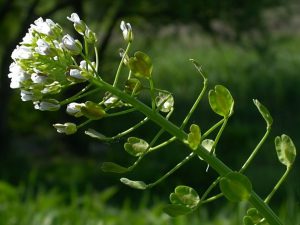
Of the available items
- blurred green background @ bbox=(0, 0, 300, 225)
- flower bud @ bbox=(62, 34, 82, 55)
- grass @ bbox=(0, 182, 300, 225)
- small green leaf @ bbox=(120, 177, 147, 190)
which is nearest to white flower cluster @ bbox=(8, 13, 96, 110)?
flower bud @ bbox=(62, 34, 82, 55)

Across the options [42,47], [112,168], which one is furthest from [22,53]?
[112,168]

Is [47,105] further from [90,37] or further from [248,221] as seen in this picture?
[248,221]

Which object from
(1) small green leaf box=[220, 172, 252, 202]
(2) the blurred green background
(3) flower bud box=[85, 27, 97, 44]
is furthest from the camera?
(2) the blurred green background

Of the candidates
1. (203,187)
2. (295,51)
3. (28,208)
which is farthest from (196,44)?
(28,208)

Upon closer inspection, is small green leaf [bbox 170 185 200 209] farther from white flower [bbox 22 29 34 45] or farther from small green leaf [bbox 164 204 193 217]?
white flower [bbox 22 29 34 45]

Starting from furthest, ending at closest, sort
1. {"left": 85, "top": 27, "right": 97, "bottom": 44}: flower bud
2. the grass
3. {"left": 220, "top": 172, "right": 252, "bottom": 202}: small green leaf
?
the grass → {"left": 85, "top": 27, "right": 97, "bottom": 44}: flower bud → {"left": 220, "top": 172, "right": 252, "bottom": 202}: small green leaf

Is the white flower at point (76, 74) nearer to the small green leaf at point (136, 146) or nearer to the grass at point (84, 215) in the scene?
the small green leaf at point (136, 146)

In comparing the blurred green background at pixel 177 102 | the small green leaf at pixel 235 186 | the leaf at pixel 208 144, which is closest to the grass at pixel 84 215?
the blurred green background at pixel 177 102
